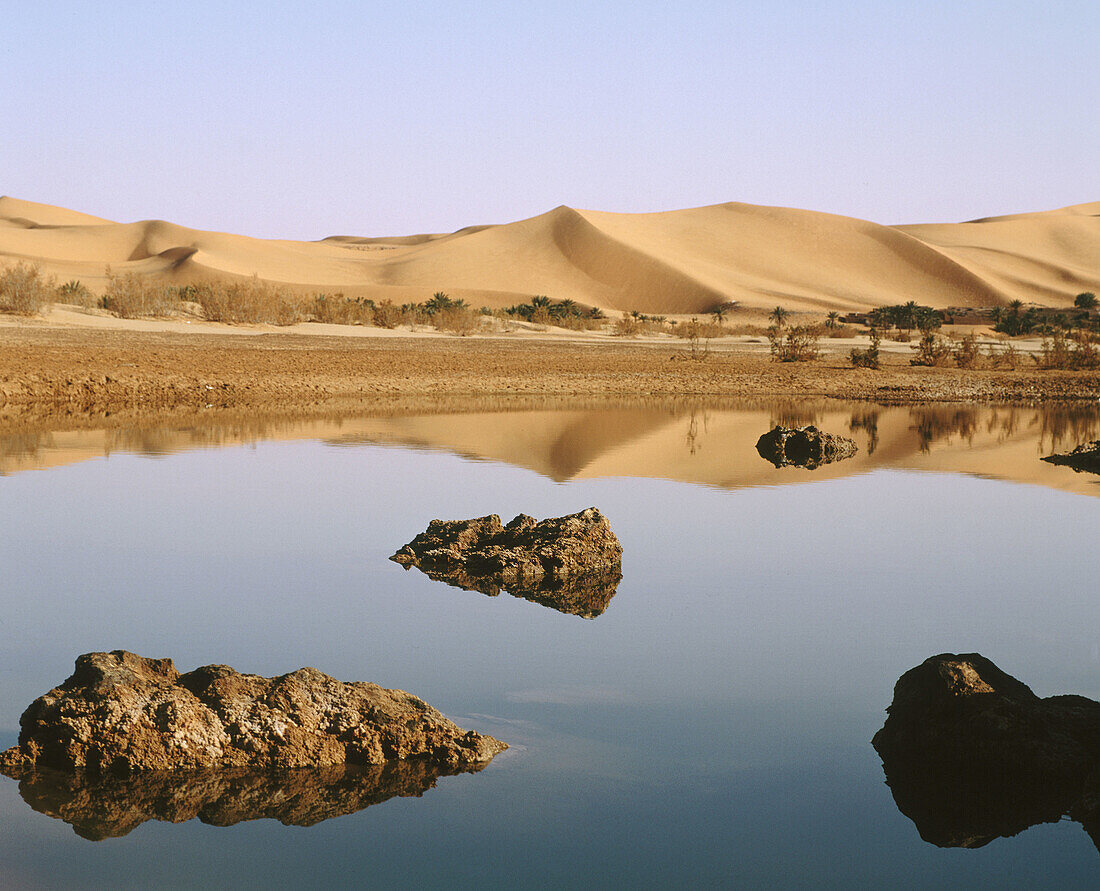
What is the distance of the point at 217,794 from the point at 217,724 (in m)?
0.35

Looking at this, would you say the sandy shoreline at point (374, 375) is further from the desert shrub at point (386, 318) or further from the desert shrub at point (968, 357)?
the desert shrub at point (386, 318)

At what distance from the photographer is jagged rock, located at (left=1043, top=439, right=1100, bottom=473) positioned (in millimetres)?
15473

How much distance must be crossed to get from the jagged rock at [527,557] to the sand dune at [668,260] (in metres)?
96.9

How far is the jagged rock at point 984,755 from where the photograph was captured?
4.82 m

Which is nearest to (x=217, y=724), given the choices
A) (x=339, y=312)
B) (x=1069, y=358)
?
(x=1069, y=358)

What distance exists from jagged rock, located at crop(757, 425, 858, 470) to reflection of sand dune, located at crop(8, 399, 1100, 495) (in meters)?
0.27

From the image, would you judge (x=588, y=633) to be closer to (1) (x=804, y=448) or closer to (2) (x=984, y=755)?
(2) (x=984, y=755)

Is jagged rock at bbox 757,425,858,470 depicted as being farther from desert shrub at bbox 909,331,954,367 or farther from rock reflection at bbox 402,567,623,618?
desert shrub at bbox 909,331,954,367

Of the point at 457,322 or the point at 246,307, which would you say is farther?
the point at 457,322

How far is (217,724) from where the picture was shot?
5.09 m

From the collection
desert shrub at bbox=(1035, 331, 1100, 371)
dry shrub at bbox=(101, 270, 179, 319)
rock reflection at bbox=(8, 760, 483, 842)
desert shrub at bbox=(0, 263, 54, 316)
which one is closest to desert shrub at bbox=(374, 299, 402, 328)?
dry shrub at bbox=(101, 270, 179, 319)

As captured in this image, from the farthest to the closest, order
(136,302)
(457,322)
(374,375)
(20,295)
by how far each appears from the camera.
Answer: (457,322)
(136,302)
(20,295)
(374,375)

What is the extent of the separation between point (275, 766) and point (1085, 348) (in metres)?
35.0

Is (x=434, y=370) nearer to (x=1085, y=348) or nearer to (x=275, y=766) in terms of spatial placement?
(x=1085, y=348)
